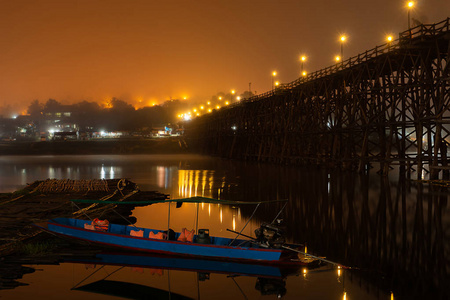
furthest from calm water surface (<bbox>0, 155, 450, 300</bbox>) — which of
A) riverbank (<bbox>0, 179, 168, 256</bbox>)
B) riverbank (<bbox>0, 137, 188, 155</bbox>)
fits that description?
riverbank (<bbox>0, 137, 188, 155</bbox>)

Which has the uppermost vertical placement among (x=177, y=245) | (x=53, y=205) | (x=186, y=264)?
(x=53, y=205)

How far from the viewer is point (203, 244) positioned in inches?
541

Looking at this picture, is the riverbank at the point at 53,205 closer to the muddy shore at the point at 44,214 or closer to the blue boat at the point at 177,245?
the muddy shore at the point at 44,214

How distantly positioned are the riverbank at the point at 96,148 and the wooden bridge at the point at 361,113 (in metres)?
37.6

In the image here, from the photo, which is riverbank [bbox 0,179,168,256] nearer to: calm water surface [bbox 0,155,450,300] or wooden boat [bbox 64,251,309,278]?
calm water surface [bbox 0,155,450,300]

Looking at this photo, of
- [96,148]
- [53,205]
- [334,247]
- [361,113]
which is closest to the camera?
[334,247]

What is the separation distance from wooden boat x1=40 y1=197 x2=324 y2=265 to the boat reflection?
245 mm

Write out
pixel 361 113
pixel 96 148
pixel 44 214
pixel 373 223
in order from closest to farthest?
pixel 373 223 → pixel 44 214 → pixel 361 113 → pixel 96 148

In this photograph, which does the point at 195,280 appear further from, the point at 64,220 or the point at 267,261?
the point at 64,220

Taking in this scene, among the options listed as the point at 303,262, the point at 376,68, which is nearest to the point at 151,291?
the point at 303,262

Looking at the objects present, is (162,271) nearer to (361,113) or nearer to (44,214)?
(44,214)

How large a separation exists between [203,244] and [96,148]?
11021 cm

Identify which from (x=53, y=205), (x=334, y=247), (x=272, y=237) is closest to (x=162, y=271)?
(x=272, y=237)

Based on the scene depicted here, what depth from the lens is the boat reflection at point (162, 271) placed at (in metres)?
11.5
